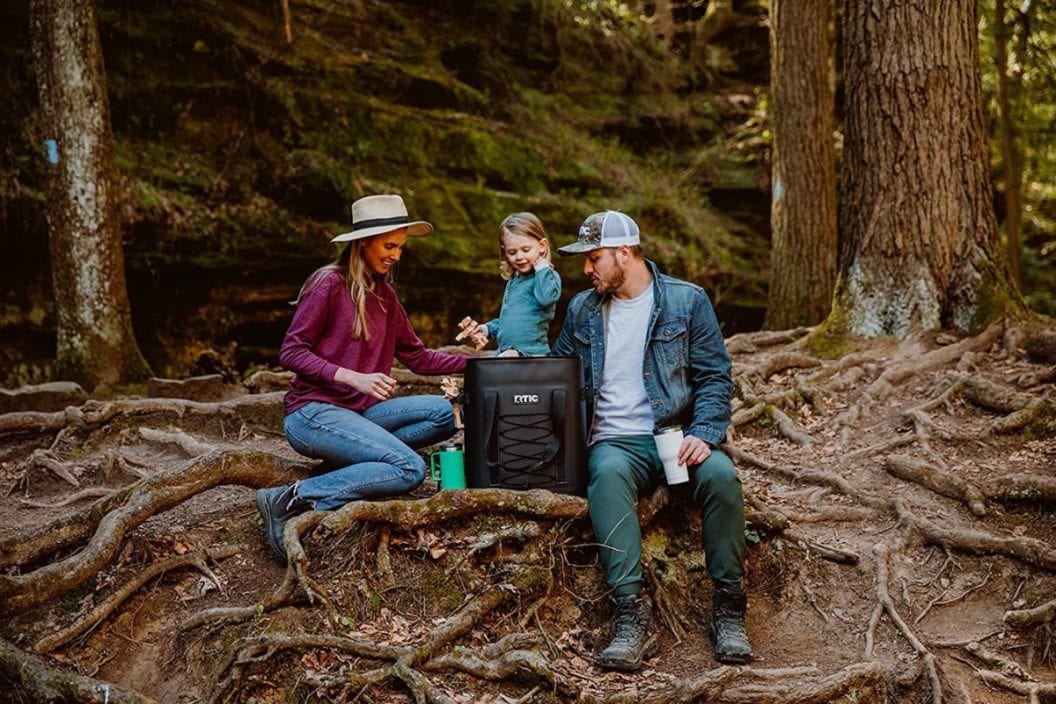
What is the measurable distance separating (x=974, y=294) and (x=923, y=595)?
380 centimetres

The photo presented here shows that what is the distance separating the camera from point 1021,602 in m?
A: 4.78

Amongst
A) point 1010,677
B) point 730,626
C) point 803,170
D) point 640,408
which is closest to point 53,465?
point 640,408

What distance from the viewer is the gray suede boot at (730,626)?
433 centimetres

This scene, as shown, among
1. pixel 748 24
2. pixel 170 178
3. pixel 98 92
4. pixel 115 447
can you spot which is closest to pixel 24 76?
pixel 170 178

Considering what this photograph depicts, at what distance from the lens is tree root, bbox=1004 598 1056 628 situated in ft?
15.0

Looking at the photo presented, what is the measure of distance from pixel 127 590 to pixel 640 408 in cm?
273

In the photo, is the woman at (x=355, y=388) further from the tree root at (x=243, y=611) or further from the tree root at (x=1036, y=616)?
the tree root at (x=1036, y=616)

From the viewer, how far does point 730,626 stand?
4.47 metres

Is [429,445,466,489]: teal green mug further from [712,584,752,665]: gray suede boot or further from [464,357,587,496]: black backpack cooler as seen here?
[712,584,752,665]: gray suede boot

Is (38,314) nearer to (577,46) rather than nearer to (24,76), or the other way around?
(24,76)

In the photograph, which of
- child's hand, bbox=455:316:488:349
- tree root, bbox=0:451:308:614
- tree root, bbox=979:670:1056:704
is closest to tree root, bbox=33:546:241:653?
tree root, bbox=0:451:308:614

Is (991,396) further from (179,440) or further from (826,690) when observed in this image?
(179,440)

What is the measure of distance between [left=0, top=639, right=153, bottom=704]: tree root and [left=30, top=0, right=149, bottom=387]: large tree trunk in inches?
217

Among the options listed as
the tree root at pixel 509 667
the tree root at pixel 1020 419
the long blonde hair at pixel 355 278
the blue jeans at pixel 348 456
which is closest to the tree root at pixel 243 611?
the blue jeans at pixel 348 456
